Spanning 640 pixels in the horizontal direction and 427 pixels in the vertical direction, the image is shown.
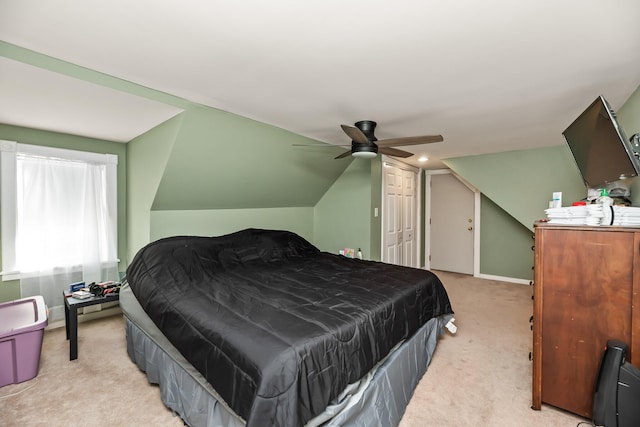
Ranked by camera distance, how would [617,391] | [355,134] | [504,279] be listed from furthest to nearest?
[504,279] < [355,134] < [617,391]

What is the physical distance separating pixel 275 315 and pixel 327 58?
62.5 inches

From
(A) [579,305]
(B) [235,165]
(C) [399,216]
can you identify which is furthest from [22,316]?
(C) [399,216]

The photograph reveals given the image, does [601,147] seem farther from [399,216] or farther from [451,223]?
[451,223]

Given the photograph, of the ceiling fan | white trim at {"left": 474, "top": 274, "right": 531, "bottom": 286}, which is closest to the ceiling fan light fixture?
the ceiling fan

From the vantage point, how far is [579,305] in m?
1.70

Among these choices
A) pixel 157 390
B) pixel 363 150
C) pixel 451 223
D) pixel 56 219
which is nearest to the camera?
pixel 157 390

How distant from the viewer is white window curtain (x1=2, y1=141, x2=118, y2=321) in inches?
105

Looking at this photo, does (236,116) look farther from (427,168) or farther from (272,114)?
(427,168)

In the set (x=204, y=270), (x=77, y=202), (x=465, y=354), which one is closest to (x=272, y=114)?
(x=204, y=270)

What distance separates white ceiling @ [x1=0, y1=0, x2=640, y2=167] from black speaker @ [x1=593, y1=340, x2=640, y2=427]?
1.70 metres

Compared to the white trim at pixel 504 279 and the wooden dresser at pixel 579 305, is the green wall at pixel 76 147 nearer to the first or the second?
the wooden dresser at pixel 579 305

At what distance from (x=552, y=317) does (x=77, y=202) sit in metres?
4.37

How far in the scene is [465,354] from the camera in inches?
100.0

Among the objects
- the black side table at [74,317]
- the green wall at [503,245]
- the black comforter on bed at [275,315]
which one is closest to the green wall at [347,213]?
the black comforter on bed at [275,315]
